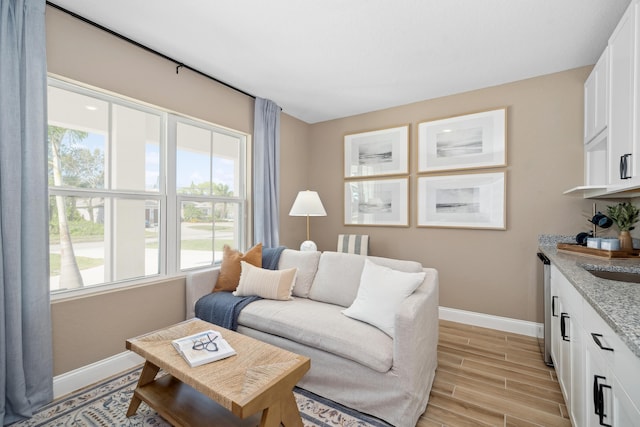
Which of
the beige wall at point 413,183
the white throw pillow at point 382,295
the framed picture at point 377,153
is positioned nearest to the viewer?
the white throw pillow at point 382,295

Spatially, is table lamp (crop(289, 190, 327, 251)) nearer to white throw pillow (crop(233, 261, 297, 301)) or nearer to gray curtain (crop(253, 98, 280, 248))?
gray curtain (crop(253, 98, 280, 248))

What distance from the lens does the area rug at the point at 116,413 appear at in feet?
5.75

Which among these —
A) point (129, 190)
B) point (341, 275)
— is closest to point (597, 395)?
point (341, 275)

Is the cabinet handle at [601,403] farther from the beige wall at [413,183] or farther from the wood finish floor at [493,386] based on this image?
the beige wall at [413,183]

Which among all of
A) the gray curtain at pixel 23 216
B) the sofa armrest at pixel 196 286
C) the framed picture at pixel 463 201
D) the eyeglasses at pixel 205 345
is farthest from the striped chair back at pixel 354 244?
the gray curtain at pixel 23 216

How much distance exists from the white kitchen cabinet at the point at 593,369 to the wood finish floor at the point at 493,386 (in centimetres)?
22

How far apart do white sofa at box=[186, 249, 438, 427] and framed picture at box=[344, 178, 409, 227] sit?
1.34m

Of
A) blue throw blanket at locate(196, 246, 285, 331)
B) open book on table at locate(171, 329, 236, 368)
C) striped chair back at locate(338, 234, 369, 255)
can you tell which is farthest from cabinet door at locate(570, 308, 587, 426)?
striped chair back at locate(338, 234, 369, 255)

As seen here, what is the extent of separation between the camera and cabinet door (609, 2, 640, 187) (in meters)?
1.67

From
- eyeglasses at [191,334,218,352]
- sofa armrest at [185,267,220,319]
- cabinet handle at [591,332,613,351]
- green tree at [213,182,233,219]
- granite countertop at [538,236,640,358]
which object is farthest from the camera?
green tree at [213,182,233,219]

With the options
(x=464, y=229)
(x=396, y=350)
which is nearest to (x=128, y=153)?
(x=396, y=350)

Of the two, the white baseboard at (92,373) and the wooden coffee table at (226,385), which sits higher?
the wooden coffee table at (226,385)

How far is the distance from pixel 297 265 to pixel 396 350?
52.4 inches

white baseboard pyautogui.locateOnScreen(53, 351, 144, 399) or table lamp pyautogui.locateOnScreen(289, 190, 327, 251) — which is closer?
white baseboard pyautogui.locateOnScreen(53, 351, 144, 399)
